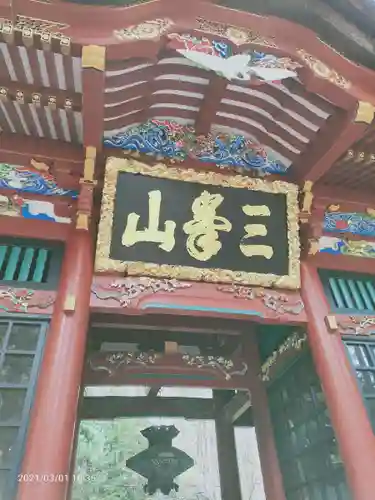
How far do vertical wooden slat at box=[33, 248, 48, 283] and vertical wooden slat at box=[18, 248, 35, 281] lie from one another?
56 mm

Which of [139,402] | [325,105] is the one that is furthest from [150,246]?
[139,402]

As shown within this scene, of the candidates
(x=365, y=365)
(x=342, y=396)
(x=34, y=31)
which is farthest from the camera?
(x=365, y=365)

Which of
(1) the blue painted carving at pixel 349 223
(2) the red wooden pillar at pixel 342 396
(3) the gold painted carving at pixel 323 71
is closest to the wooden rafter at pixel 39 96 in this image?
(3) the gold painted carving at pixel 323 71

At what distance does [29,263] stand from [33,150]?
998mm

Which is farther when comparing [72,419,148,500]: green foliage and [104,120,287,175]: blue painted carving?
[72,419,148,500]: green foliage

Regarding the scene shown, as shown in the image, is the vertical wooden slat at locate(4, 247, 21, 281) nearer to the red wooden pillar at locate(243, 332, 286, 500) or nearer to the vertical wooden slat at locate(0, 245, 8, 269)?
the vertical wooden slat at locate(0, 245, 8, 269)

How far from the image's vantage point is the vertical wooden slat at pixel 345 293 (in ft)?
13.9

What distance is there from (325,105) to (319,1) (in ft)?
2.91

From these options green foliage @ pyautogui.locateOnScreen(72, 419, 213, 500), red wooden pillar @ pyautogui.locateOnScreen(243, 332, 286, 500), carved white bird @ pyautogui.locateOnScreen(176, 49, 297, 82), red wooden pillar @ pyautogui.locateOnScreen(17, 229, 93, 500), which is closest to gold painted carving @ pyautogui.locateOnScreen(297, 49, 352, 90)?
carved white bird @ pyautogui.locateOnScreen(176, 49, 297, 82)

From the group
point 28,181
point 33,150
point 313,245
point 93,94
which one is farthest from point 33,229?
point 313,245

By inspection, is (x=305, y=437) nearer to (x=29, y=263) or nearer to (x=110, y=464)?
(x=29, y=263)

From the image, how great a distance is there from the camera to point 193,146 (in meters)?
4.24

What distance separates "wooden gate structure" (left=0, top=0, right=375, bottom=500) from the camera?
313 cm

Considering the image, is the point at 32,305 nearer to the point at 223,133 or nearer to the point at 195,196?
the point at 195,196
